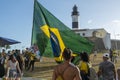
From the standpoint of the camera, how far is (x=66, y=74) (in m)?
7.26

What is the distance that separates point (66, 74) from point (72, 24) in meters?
103

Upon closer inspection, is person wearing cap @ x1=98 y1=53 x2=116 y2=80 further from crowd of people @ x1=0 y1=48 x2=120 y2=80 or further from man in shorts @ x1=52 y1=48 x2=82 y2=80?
man in shorts @ x1=52 y1=48 x2=82 y2=80

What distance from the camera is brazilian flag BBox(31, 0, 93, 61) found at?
570 inches

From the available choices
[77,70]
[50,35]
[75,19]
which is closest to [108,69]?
[77,70]

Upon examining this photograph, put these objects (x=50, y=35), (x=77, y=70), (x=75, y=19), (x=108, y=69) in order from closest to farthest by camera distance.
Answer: (x=77, y=70)
(x=108, y=69)
(x=50, y=35)
(x=75, y=19)

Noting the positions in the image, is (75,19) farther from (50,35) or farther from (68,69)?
(68,69)

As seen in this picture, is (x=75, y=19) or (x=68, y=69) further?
(x=75, y=19)

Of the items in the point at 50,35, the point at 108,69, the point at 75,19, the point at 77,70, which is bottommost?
the point at 108,69

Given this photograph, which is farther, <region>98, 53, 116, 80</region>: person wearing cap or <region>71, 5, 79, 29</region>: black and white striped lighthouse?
<region>71, 5, 79, 29</region>: black and white striped lighthouse

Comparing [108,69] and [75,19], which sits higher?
[75,19]

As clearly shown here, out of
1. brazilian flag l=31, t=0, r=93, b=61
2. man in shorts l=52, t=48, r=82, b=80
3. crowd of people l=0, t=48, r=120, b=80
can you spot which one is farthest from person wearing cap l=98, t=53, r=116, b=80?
man in shorts l=52, t=48, r=82, b=80

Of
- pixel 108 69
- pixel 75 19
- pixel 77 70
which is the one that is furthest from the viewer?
pixel 75 19

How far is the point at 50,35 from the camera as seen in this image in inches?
594

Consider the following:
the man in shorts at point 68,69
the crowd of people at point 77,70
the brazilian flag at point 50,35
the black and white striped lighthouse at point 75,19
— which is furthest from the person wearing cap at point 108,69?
the black and white striped lighthouse at point 75,19
